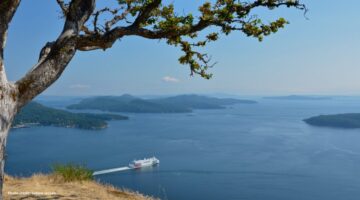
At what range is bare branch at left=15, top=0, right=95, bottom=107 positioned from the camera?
5.45 m

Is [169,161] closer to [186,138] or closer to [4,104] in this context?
[186,138]

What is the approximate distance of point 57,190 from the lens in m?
9.30

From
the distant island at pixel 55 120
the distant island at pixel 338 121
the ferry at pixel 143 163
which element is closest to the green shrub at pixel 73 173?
the ferry at pixel 143 163

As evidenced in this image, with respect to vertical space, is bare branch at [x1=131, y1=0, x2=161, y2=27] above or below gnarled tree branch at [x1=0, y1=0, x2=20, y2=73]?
above

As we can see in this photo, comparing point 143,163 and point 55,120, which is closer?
point 143,163

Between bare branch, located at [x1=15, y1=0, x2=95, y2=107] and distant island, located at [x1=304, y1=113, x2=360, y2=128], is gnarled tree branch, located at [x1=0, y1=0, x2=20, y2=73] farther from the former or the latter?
distant island, located at [x1=304, y1=113, x2=360, y2=128]

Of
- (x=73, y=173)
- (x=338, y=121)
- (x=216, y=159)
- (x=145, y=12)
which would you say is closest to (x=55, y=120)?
(x=216, y=159)

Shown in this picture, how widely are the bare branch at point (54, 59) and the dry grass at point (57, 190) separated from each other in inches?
148

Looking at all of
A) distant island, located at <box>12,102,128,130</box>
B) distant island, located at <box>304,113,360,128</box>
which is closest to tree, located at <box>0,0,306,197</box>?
distant island, located at <box>12,102,128,130</box>

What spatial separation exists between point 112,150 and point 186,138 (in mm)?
27803

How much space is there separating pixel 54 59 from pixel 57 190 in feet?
15.9

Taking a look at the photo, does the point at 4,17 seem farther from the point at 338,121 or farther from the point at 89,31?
the point at 338,121

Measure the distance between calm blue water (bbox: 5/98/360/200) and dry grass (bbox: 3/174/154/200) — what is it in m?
32.4

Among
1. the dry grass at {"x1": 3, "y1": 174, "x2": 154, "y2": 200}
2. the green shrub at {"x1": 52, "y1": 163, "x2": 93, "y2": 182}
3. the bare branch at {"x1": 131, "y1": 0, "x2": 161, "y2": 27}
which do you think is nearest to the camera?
the bare branch at {"x1": 131, "y1": 0, "x2": 161, "y2": 27}
